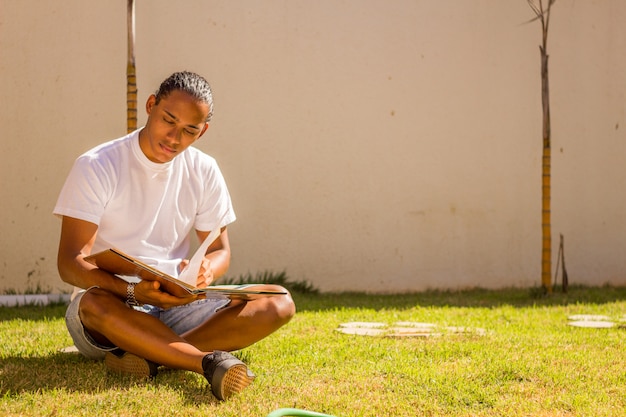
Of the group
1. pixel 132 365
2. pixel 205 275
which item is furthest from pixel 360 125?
pixel 132 365

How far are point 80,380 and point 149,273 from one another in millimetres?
584

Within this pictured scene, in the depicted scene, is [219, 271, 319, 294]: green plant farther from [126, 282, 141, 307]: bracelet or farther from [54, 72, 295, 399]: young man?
[126, 282, 141, 307]: bracelet

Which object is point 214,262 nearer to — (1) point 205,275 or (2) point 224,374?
(1) point 205,275

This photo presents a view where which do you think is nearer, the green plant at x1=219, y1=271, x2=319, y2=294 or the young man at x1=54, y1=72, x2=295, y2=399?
the young man at x1=54, y1=72, x2=295, y2=399

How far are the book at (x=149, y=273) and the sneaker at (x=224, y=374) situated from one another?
0.72 ft

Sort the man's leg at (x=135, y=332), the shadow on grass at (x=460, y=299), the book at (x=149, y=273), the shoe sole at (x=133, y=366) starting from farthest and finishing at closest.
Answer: the shadow on grass at (x=460, y=299) < the shoe sole at (x=133, y=366) < the man's leg at (x=135, y=332) < the book at (x=149, y=273)

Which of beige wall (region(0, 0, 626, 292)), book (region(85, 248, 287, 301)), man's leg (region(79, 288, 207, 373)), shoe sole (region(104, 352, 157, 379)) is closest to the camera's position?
book (region(85, 248, 287, 301))

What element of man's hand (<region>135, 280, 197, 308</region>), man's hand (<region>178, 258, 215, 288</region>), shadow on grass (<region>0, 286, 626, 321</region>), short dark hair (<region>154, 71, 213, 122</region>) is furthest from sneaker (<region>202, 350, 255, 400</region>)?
shadow on grass (<region>0, 286, 626, 321</region>)

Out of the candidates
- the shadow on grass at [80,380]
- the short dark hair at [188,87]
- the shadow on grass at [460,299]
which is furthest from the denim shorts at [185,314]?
the shadow on grass at [460,299]

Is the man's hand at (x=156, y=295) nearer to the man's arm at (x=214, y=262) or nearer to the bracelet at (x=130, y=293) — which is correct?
the bracelet at (x=130, y=293)

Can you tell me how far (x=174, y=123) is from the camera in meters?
3.12

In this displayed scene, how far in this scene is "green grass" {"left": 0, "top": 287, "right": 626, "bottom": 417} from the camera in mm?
2697

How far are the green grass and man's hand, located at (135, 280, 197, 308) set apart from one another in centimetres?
30

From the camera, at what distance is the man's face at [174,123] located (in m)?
3.12
